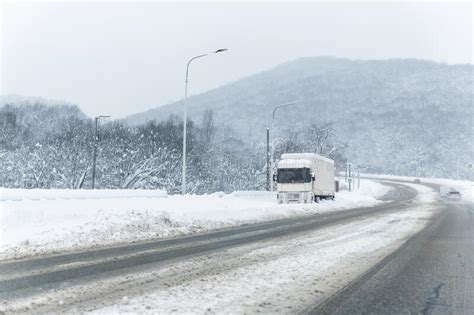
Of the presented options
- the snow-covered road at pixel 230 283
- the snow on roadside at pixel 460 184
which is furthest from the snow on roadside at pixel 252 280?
the snow on roadside at pixel 460 184

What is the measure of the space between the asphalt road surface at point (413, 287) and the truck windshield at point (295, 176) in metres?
26.1

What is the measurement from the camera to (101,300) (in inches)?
258

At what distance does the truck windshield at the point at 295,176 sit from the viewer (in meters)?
38.8

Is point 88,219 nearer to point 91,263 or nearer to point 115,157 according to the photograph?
point 91,263

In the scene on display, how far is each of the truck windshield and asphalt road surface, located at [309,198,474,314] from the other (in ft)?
85.6

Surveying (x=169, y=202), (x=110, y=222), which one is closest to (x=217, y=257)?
(x=110, y=222)

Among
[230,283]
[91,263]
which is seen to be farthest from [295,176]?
[230,283]

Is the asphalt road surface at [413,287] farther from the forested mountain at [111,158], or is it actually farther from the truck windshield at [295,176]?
the forested mountain at [111,158]

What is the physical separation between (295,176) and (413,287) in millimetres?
31052

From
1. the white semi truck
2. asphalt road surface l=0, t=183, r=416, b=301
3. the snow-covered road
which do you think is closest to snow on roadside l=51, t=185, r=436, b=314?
the snow-covered road

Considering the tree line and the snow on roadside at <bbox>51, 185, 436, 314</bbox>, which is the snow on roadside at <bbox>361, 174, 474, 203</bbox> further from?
the snow on roadside at <bbox>51, 185, 436, 314</bbox>

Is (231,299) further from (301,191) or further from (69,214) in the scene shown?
(301,191)

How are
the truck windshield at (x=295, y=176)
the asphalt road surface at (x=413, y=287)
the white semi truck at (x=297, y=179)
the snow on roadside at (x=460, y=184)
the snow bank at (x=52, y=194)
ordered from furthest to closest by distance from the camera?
the snow on roadside at (x=460, y=184)
the truck windshield at (x=295, y=176)
the white semi truck at (x=297, y=179)
the snow bank at (x=52, y=194)
the asphalt road surface at (x=413, y=287)

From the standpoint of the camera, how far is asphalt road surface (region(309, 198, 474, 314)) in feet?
21.2
